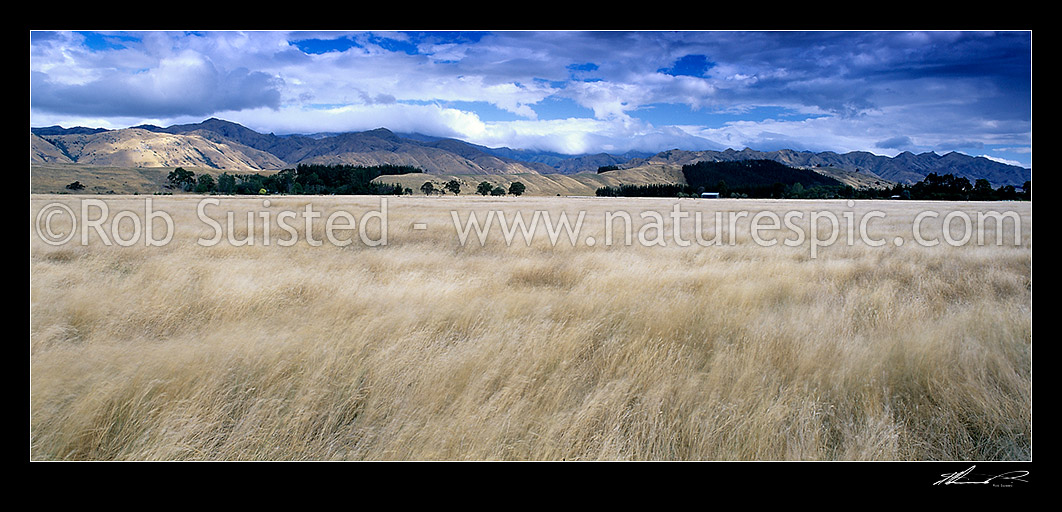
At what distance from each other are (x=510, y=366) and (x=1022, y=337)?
6.39 m

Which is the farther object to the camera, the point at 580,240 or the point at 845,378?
the point at 580,240

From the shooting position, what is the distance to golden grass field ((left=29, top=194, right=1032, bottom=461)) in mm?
3645

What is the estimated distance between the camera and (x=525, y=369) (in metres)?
4.66

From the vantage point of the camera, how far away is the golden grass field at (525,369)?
364 centimetres

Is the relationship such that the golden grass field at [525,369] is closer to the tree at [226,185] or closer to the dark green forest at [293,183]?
the dark green forest at [293,183]

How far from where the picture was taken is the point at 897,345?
207 inches

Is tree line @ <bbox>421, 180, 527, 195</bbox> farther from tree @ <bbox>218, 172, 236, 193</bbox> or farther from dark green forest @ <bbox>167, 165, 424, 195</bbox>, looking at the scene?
tree @ <bbox>218, 172, 236, 193</bbox>

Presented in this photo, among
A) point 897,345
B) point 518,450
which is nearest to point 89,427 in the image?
point 518,450

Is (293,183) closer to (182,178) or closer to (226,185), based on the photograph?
(226,185)

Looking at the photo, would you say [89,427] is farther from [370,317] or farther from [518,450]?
[518,450]
